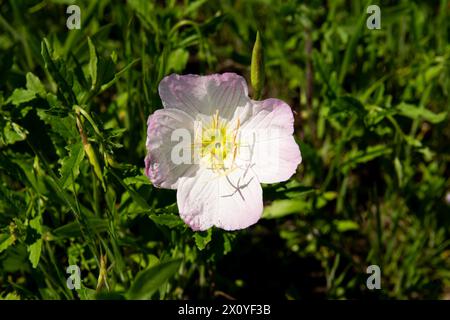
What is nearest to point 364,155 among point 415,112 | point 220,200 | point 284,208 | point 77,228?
point 415,112

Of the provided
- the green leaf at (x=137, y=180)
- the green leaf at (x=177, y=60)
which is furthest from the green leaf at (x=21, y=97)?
the green leaf at (x=177, y=60)

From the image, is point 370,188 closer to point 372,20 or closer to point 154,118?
point 372,20

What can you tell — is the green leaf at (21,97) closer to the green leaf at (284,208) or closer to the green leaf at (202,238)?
the green leaf at (202,238)

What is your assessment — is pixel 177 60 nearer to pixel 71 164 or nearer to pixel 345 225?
pixel 71 164

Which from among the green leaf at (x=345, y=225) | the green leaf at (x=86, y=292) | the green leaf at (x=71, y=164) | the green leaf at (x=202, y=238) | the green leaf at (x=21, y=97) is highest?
the green leaf at (x=21, y=97)

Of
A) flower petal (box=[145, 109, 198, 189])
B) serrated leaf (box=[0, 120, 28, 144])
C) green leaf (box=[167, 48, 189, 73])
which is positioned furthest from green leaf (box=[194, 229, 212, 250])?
green leaf (box=[167, 48, 189, 73])
